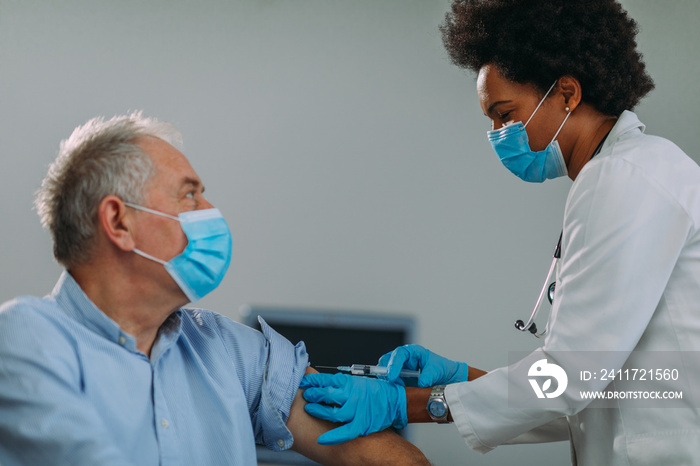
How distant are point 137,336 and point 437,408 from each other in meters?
0.70

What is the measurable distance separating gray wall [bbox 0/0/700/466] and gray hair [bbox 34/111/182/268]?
1464mm

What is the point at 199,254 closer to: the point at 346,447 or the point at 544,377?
the point at 346,447

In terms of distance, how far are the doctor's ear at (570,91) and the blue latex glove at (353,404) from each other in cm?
81

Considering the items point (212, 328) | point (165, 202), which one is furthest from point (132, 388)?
point (165, 202)

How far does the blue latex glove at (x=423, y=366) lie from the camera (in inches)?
60.1

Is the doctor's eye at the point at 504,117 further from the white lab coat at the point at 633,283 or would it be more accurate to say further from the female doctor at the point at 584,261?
the white lab coat at the point at 633,283

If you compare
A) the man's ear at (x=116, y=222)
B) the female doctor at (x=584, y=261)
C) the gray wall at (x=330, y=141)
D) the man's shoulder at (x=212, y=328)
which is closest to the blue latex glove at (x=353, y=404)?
the female doctor at (x=584, y=261)

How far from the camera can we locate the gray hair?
1246mm

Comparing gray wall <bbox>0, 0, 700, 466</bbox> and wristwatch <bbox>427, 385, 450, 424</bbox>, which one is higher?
gray wall <bbox>0, 0, 700, 466</bbox>

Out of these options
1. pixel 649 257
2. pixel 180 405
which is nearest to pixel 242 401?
pixel 180 405

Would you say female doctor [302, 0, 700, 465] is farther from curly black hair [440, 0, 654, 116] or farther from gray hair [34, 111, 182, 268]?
gray hair [34, 111, 182, 268]

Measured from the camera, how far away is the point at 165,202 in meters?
1.28

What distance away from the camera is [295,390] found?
146 cm

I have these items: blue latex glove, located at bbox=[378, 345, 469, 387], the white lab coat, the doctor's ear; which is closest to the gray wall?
blue latex glove, located at bbox=[378, 345, 469, 387]
